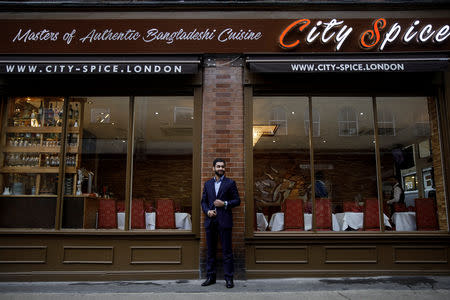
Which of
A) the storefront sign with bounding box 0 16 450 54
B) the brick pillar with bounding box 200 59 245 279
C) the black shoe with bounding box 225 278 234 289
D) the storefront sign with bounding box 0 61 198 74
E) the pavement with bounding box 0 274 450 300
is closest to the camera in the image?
the pavement with bounding box 0 274 450 300

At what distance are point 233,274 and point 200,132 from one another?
269 cm

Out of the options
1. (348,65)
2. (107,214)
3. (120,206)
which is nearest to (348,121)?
(348,65)

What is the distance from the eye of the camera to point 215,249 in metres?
6.34

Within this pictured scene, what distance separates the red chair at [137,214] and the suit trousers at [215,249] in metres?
1.66

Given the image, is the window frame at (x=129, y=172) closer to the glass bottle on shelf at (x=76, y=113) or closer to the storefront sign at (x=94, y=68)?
the glass bottle on shelf at (x=76, y=113)

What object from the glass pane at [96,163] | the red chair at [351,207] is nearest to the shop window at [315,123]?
the red chair at [351,207]

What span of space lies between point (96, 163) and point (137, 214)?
170 centimetres

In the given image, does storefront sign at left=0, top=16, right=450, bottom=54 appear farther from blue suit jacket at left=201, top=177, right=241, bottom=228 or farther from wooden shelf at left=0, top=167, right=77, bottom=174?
blue suit jacket at left=201, top=177, right=241, bottom=228

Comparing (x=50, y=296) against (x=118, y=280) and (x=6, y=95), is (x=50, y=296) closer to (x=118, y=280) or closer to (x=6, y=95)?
(x=118, y=280)

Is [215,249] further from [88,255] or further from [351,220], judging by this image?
[351,220]

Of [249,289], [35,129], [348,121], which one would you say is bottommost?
[249,289]

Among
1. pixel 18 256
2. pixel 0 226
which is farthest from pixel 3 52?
pixel 18 256

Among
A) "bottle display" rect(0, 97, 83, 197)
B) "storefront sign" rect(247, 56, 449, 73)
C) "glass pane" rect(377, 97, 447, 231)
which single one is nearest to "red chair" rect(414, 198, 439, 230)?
"glass pane" rect(377, 97, 447, 231)

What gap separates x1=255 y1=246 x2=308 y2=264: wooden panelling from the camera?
6770mm
